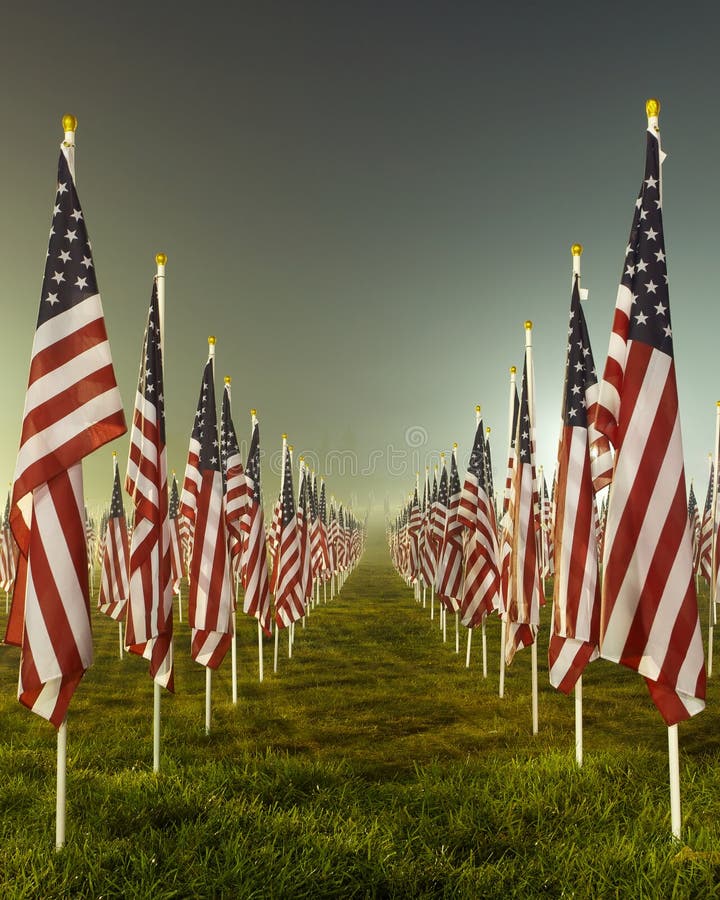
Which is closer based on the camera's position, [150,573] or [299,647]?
[150,573]

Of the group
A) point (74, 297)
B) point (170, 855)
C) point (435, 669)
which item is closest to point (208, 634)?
point (170, 855)

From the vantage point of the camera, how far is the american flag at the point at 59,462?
21.3ft

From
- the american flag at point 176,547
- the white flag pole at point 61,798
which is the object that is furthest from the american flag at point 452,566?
the white flag pole at point 61,798

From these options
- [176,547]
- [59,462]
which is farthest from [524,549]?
[176,547]

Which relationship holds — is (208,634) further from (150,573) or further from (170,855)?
(170,855)

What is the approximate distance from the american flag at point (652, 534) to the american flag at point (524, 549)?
4750 millimetres

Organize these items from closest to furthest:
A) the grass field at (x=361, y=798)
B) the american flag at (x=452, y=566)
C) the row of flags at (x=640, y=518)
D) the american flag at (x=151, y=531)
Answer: the grass field at (x=361, y=798)
the row of flags at (x=640, y=518)
the american flag at (x=151, y=531)
the american flag at (x=452, y=566)

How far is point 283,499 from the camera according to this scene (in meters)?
18.6

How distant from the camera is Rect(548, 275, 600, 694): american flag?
886 cm

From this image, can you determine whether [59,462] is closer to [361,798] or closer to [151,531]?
[151,531]

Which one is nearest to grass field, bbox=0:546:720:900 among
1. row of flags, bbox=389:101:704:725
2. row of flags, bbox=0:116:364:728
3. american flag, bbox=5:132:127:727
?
row of flags, bbox=389:101:704:725

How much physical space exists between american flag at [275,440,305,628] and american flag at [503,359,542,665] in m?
7.12

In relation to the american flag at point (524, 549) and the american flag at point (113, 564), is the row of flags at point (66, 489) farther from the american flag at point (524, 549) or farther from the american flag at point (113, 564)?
the american flag at point (113, 564)

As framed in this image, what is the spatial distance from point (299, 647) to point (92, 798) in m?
15.2
